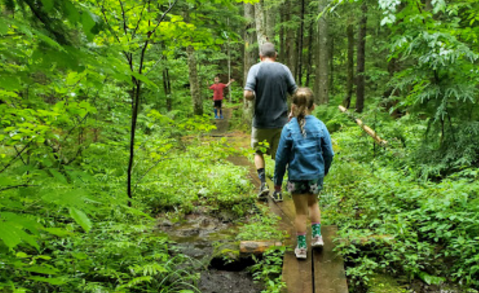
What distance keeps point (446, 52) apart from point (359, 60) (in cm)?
1138

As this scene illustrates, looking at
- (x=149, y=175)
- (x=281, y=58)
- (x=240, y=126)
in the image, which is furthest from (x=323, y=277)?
(x=281, y=58)

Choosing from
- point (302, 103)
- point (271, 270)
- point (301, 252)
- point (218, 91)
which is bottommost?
point (271, 270)

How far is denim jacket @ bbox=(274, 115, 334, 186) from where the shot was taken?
154 inches

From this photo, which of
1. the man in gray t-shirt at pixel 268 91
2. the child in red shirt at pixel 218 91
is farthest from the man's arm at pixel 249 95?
the child in red shirt at pixel 218 91

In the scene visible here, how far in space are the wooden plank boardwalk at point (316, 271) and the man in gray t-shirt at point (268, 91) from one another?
1.47m

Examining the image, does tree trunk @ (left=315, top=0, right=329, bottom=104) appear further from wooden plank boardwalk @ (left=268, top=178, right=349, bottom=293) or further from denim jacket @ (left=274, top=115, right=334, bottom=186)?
wooden plank boardwalk @ (left=268, top=178, right=349, bottom=293)

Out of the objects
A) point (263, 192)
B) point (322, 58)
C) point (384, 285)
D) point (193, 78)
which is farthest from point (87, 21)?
point (322, 58)

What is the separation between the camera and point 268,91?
216 inches

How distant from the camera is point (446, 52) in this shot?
191 inches

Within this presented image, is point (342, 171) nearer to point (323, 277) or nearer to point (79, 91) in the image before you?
point (323, 277)

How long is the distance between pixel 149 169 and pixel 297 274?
8.18 ft

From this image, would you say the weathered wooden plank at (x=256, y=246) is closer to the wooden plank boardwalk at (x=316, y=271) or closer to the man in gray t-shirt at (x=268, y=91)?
the wooden plank boardwalk at (x=316, y=271)

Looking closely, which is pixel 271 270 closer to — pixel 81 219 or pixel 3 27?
pixel 81 219

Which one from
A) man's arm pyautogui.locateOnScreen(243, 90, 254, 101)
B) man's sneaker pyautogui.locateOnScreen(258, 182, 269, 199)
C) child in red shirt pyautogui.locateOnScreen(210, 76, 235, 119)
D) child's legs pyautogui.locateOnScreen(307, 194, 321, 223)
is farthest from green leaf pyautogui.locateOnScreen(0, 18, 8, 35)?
child in red shirt pyautogui.locateOnScreen(210, 76, 235, 119)
